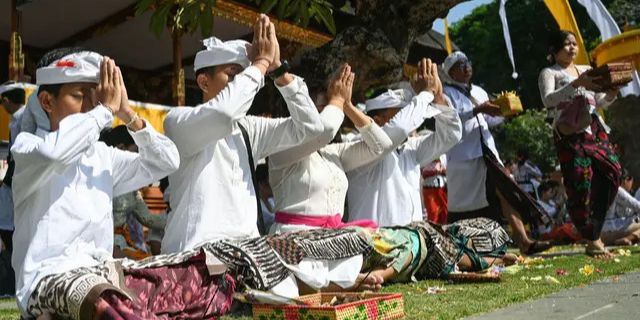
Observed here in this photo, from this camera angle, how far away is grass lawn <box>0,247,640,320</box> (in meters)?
3.90

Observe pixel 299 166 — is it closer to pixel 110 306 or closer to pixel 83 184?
pixel 83 184

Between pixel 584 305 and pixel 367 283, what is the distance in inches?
50.3

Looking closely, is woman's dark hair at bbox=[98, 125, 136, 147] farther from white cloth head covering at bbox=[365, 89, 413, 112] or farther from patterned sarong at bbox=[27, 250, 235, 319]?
patterned sarong at bbox=[27, 250, 235, 319]

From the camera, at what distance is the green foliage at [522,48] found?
3950cm

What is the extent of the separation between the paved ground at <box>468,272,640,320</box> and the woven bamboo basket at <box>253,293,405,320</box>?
0.35 m

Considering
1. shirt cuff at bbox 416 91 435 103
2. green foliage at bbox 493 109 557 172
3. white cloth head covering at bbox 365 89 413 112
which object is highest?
shirt cuff at bbox 416 91 435 103

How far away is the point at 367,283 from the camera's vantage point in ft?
15.5

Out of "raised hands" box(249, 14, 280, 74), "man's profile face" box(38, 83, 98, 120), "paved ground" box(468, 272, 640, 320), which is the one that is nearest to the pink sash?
"raised hands" box(249, 14, 280, 74)

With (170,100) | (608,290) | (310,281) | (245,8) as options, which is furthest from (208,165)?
(170,100)

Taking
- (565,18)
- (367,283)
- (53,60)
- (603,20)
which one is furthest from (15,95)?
(565,18)

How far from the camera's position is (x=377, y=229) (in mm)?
5121

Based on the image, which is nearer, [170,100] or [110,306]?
[110,306]

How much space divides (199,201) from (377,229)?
142 centimetres

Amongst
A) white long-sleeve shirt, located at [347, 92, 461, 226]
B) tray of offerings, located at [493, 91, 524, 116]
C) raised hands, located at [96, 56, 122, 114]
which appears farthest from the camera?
tray of offerings, located at [493, 91, 524, 116]
